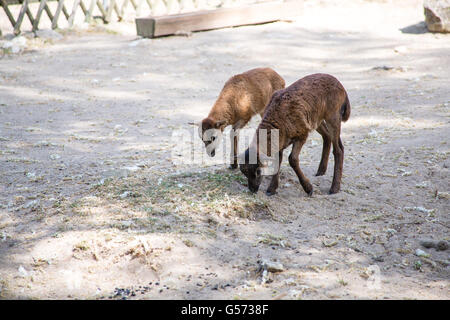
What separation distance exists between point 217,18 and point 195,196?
10402mm

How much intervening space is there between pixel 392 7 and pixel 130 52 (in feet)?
31.8

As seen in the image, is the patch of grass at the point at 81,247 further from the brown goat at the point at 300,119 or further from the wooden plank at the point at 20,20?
the wooden plank at the point at 20,20

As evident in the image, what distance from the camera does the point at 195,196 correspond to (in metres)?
5.64

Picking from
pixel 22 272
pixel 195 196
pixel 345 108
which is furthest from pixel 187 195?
pixel 345 108

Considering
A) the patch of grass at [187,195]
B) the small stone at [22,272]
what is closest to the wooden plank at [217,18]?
the patch of grass at [187,195]

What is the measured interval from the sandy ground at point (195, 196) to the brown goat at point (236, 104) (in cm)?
52

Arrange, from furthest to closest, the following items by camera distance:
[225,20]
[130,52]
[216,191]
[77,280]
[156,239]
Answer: [225,20]
[130,52]
[216,191]
[156,239]
[77,280]

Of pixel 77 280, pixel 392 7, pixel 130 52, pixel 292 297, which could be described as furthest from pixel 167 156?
pixel 392 7

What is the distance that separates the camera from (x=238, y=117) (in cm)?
684

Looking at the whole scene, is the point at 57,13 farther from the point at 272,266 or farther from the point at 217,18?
the point at 272,266

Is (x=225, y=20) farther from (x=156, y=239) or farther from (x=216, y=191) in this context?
(x=156, y=239)

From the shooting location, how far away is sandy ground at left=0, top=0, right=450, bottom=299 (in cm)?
425

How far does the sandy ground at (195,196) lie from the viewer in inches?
167

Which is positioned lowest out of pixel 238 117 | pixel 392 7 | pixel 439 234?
pixel 439 234
